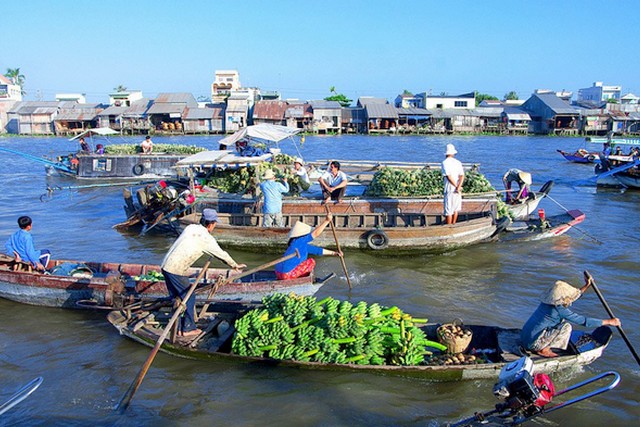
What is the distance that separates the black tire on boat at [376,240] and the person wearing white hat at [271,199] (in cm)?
209

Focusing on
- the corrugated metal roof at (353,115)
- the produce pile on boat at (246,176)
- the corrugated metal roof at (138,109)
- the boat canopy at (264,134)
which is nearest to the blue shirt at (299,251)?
the produce pile on boat at (246,176)

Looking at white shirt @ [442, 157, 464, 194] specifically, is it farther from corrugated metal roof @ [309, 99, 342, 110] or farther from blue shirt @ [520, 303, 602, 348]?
corrugated metal roof @ [309, 99, 342, 110]

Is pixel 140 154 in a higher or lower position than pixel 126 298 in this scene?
higher

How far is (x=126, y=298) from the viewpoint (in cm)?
764

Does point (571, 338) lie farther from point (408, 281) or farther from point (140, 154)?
point (140, 154)

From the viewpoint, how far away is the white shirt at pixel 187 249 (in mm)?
6164

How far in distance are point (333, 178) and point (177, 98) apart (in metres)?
48.7

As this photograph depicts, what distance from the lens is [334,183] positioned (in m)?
11.7

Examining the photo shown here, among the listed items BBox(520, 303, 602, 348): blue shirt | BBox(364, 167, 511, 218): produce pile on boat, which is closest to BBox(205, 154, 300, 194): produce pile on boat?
BBox(364, 167, 511, 218): produce pile on boat

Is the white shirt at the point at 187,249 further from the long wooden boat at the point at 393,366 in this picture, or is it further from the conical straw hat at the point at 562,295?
the conical straw hat at the point at 562,295

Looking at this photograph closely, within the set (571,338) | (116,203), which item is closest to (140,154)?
(116,203)

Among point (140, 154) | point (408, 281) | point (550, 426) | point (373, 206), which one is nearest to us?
point (550, 426)

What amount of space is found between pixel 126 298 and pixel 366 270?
196 inches

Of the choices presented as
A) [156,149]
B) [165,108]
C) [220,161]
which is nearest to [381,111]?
[165,108]
